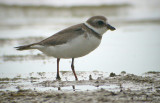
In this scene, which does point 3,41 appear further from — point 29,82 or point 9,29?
point 29,82

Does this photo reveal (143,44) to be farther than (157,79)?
Yes

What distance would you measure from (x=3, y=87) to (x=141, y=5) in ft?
58.9

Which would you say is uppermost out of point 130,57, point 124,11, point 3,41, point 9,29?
point 124,11

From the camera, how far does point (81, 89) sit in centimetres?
555

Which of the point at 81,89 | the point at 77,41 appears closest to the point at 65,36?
the point at 77,41

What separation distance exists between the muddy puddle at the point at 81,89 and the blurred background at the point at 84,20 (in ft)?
3.46

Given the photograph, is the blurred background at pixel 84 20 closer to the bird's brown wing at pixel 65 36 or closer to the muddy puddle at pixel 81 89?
the muddy puddle at pixel 81 89

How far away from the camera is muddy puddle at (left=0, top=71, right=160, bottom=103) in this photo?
4746 mm

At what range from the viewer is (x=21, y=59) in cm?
911

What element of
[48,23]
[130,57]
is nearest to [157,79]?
[130,57]

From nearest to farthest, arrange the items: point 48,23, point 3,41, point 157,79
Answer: point 157,79, point 3,41, point 48,23

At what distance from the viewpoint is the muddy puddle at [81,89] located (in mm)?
4746

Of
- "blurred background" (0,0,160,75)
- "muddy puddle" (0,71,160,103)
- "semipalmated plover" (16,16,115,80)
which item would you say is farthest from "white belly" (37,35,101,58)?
"blurred background" (0,0,160,75)

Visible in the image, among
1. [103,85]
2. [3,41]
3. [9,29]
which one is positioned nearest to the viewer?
[103,85]
